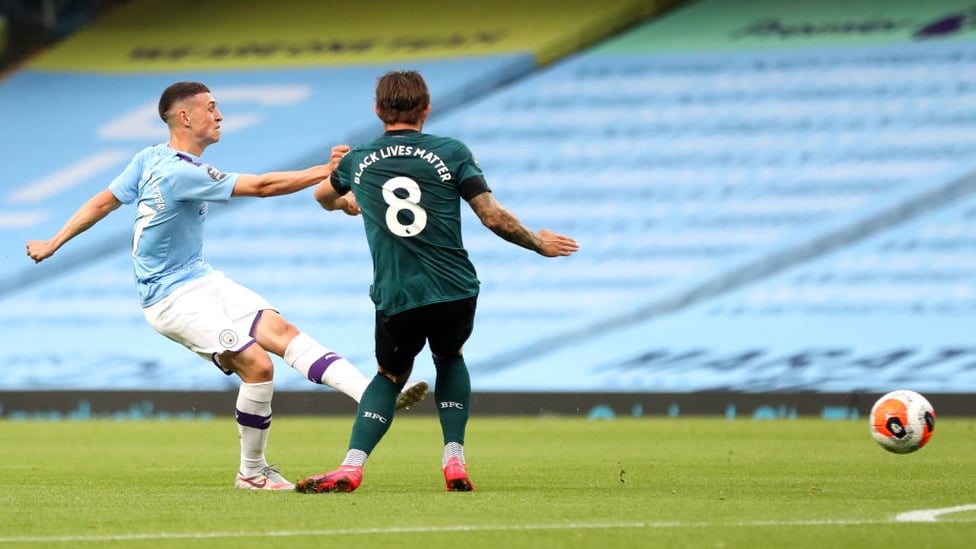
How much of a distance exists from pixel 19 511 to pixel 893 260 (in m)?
13.4

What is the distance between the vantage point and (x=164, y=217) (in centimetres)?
757

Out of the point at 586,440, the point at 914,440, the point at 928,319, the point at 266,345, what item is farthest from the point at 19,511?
the point at 928,319

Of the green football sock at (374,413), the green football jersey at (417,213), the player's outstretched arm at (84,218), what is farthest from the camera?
the player's outstretched arm at (84,218)

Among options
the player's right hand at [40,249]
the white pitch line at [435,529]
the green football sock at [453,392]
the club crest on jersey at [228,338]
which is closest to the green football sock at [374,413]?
the green football sock at [453,392]

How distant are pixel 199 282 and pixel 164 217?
0.35 metres

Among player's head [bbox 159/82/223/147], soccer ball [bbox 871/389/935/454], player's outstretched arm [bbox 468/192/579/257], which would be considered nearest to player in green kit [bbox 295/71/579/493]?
player's outstretched arm [bbox 468/192/579/257]

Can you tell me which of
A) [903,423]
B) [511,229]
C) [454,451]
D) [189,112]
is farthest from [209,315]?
[903,423]

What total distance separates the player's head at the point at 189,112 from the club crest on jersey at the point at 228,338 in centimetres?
96

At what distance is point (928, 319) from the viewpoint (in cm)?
1717

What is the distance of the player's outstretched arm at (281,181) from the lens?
23.6 feet

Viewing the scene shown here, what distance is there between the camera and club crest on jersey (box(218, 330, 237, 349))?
7465mm

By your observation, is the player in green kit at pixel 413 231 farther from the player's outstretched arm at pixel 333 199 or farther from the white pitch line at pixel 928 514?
the white pitch line at pixel 928 514

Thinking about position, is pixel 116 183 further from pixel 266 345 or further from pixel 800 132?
pixel 800 132

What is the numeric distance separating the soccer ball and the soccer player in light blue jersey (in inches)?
111
